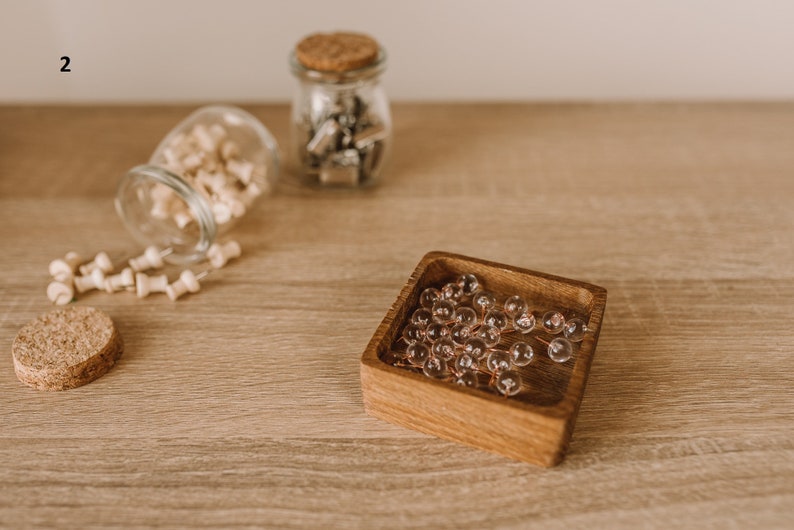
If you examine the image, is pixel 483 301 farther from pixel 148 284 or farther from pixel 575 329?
pixel 148 284

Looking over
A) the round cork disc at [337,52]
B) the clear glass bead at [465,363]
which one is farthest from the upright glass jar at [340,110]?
the clear glass bead at [465,363]

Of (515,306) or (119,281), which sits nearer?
(515,306)

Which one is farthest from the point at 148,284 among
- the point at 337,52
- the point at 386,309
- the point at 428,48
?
the point at 428,48

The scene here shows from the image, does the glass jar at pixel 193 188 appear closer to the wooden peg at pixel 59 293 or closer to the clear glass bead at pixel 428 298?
the wooden peg at pixel 59 293

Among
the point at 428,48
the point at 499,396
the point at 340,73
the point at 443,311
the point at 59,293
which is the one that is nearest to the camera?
the point at 499,396

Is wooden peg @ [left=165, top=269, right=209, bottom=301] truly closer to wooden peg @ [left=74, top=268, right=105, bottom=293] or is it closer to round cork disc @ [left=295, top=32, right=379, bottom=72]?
wooden peg @ [left=74, top=268, right=105, bottom=293]

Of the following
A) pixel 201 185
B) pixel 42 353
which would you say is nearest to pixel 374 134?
pixel 201 185
